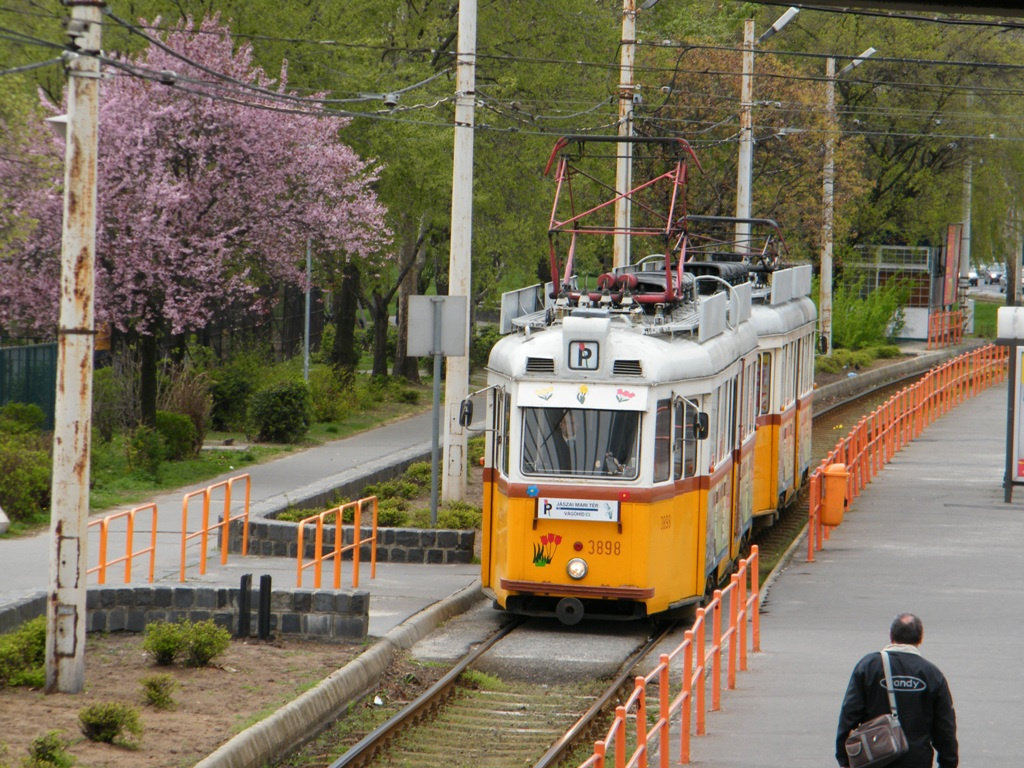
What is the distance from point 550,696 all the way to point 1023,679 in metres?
3.73

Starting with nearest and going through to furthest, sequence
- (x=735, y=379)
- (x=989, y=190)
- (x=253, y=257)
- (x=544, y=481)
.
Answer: (x=544, y=481), (x=735, y=379), (x=253, y=257), (x=989, y=190)

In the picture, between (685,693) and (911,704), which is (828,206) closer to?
(685,693)

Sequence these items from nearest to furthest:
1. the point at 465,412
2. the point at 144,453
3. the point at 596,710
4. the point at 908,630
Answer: the point at 908,630 < the point at 596,710 < the point at 465,412 < the point at 144,453

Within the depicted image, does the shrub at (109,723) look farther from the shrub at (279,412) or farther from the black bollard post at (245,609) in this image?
the shrub at (279,412)

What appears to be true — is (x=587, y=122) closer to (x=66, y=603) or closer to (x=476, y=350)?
(x=476, y=350)

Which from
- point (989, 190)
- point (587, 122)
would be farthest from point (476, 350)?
point (989, 190)

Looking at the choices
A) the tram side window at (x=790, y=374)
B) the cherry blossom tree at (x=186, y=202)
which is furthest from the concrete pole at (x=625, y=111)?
the tram side window at (x=790, y=374)

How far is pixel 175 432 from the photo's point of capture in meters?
25.3

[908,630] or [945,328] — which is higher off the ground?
[945,328]

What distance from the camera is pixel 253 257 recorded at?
2706 cm

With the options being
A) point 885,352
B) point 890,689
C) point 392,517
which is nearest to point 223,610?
point 392,517

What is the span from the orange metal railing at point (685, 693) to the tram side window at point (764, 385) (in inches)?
232

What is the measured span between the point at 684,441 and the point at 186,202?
12.3 metres

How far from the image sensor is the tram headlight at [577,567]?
1435 cm
